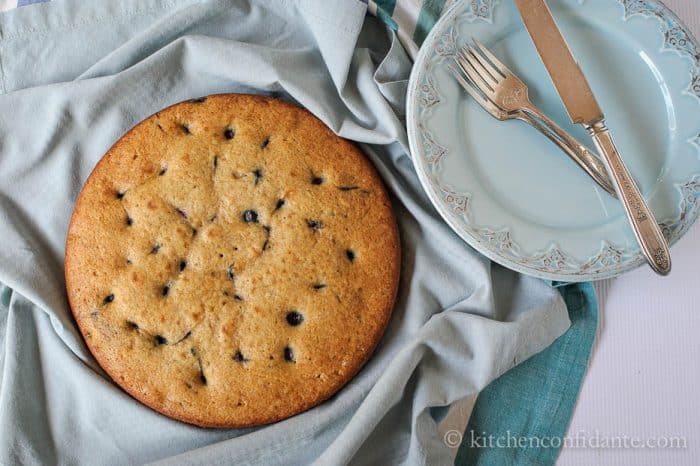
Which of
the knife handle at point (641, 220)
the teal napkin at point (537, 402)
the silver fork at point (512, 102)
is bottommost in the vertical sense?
the teal napkin at point (537, 402)

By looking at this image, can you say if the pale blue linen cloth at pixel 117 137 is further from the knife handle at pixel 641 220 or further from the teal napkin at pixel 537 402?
the knife handle at pixel 641 220

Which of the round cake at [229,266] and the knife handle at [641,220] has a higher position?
the knife handle at [641,220]

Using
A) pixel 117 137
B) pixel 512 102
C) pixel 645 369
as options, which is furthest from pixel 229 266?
pixel 645 369

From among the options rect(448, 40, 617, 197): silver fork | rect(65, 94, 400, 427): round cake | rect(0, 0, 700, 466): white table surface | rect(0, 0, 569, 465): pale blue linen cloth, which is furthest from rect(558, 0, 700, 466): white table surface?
rect(65, 94, 400, 427): round cake

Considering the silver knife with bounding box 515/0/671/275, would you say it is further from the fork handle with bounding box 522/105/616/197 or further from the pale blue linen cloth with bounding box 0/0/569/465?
the pale blue linen cloth with bounding box 0/0/569/465

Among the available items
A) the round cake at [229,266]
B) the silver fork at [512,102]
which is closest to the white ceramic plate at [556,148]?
the silver fork at [512,102]

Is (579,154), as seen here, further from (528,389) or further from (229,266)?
(229,266)
